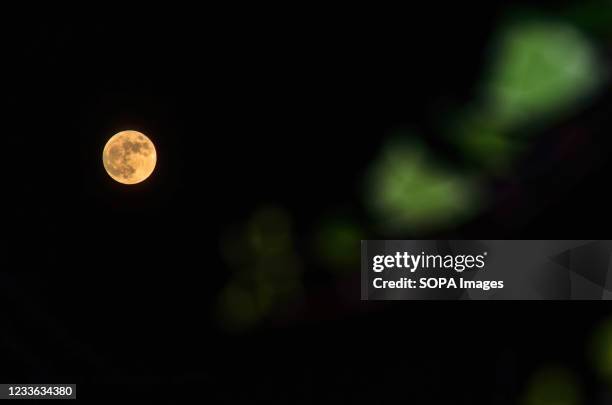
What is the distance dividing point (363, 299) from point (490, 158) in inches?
23.2

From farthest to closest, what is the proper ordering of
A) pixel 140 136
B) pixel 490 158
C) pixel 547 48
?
pixel 140 136, pixel 490 158, pixel 547 48

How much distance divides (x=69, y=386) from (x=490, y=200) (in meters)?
1.48

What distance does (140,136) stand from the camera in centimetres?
225

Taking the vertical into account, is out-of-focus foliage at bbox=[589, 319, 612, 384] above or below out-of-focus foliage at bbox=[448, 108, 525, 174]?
below

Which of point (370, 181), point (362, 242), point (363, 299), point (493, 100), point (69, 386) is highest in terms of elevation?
point (493, 100)

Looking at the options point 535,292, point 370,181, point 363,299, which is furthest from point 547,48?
point 363,299

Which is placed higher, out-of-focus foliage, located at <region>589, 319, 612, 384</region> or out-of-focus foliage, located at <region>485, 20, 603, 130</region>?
out-of-focus foliage, located at <region>485, 20, 603, 130</region>

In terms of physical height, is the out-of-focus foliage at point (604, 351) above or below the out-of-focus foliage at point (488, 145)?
below

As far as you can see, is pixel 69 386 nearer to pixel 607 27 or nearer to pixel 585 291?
pixel 585 291

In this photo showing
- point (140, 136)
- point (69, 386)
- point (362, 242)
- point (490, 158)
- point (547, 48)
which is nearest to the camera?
point (547, 48)

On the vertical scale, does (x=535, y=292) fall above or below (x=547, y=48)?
below

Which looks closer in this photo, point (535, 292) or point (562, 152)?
point (562, 152)

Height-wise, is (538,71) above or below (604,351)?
above

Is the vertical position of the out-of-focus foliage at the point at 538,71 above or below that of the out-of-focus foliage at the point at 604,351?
above
